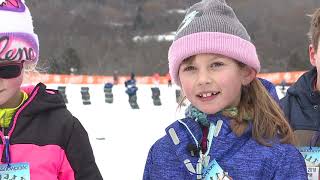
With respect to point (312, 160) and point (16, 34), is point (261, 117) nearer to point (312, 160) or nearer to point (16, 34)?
point (312, 160)

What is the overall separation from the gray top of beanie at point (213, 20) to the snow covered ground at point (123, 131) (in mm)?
580

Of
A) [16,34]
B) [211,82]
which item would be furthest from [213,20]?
[16,34]

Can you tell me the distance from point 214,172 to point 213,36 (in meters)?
0.57

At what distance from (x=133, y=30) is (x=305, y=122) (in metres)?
89.8

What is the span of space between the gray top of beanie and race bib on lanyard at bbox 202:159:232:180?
562 millimetres

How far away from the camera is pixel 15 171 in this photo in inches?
105

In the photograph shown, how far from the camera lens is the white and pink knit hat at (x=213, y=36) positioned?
2.68 metres

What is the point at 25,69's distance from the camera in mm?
2932

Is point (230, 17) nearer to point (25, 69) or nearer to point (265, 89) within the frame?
point (265, 89)

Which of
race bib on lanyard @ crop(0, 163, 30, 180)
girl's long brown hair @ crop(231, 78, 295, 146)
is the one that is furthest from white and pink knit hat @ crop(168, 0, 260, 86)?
race bib on lanyard @ crop(0, 163, 30, 180)

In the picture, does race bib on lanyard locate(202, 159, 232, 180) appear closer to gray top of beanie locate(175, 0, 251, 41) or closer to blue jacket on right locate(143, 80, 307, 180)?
blue jacket on right locate(143, 80, 307, 180)

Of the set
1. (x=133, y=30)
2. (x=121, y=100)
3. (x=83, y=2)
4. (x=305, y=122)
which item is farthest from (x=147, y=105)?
(x=83, y=2)

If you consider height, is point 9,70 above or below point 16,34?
below

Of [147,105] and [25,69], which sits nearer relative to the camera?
[25,69]
